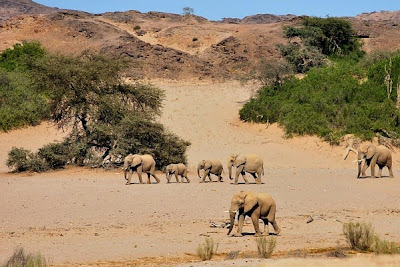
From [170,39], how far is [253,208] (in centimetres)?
6050

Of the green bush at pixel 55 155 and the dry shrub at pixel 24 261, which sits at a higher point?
the dry shrub at pixel 24 261

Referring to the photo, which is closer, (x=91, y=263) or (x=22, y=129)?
(x=91, y=263)

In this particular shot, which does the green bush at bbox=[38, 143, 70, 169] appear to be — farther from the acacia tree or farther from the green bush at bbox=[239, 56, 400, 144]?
the green bush at bbox=[239, 56, 400, 144]

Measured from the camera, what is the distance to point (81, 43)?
2648 inches

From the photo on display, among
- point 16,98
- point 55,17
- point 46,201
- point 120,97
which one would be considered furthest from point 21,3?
point 46,201

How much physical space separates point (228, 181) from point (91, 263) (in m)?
11.2

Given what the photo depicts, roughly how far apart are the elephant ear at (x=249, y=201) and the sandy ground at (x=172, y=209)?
59cm

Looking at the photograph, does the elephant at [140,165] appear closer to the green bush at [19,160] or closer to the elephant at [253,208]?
the green bush at [19,160]

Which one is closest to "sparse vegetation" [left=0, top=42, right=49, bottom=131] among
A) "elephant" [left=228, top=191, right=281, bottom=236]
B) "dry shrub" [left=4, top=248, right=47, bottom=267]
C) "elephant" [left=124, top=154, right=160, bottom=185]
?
"elephant" [left=124, top=154, right=160, bottom=185]

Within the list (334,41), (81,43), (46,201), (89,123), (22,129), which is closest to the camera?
(46,201)

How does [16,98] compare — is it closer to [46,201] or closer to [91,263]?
[46,201]

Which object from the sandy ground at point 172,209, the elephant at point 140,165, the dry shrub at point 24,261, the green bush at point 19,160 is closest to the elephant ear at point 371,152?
the sandy ground at point 172,209

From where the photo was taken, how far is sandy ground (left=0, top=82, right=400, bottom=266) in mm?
12727

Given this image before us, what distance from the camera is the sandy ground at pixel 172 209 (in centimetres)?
1273
